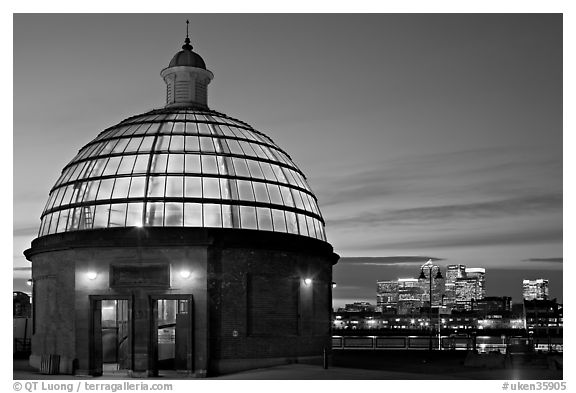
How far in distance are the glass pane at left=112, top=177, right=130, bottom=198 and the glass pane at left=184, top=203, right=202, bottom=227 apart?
10.1 ft

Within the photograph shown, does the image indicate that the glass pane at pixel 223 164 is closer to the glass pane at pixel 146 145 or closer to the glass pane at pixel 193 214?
the glass pane at pixel 193 214

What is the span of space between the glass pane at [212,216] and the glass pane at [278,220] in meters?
3.15

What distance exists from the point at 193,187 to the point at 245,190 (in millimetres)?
2684

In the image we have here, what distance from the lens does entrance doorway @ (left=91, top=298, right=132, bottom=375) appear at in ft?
120

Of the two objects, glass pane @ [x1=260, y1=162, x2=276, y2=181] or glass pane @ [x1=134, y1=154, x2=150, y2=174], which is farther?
glass pane @ [x1=260, y1=162, x2=276, y2=181]

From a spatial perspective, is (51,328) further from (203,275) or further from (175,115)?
(175,115)

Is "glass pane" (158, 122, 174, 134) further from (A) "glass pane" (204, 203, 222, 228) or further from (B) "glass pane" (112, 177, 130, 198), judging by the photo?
(A) "glass pane" (204, 203, 222, 228)

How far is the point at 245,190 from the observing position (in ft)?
132

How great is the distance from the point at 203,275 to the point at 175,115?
36.2 ft

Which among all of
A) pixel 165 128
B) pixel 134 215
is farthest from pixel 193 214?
pixel 165 128

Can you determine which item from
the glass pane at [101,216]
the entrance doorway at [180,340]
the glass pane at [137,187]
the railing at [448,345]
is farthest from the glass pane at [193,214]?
the railing at [448,345]

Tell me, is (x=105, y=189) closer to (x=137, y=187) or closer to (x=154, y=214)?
(x=137, y=187)

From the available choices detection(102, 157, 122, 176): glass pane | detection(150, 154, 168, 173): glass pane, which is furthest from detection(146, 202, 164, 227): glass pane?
detection(102, 157, 122, 176): glass pane

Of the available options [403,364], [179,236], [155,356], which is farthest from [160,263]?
[403,364]
